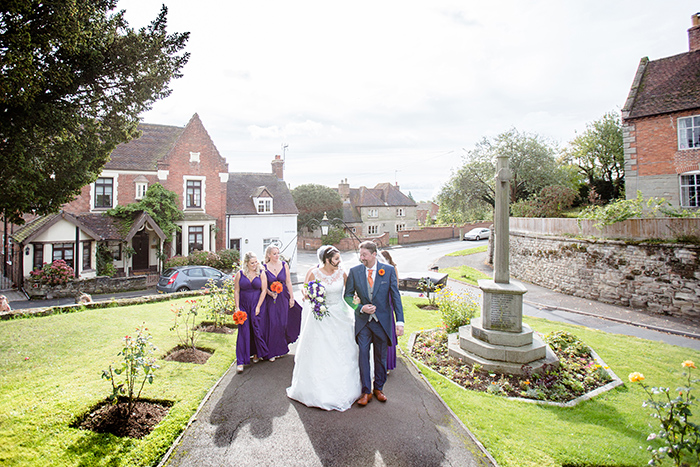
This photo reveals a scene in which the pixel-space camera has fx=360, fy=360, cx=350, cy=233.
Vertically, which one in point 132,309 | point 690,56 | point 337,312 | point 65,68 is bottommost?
point 132,309

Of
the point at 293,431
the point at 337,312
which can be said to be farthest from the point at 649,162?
the point at 293,431

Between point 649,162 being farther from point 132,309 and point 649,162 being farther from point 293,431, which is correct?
point 132,309

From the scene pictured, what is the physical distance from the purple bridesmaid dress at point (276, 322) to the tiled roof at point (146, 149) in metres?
22.3

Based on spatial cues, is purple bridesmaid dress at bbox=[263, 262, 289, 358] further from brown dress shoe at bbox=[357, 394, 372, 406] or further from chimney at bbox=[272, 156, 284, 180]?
chimney at bbox=[272, 156, 284, 180]

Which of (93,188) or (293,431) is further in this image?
(93,188)

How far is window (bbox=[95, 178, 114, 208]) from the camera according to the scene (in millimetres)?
24094

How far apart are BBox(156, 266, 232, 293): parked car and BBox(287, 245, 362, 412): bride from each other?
12.8 m

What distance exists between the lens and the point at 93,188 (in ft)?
78.5

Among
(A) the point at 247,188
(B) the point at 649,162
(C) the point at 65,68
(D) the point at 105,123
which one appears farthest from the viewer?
(A) the point at 247,188

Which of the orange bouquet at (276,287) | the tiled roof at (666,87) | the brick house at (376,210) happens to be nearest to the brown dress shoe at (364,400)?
the orange bouquet at (276,287)

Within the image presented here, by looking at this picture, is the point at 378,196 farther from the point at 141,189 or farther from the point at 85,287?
the point at 85,287

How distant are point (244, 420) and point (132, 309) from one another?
9125mm

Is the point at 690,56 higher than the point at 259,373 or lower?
higher

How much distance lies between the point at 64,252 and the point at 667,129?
3383 centimetres
